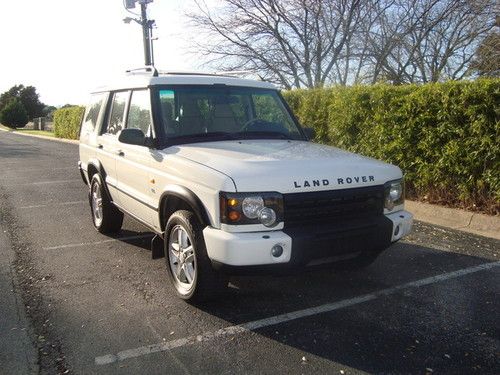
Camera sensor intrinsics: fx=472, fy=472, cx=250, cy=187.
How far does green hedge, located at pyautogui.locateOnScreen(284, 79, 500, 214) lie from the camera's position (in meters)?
6.42

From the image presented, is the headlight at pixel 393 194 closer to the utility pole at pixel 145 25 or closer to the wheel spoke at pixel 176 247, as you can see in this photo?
the wheel spoke at pixel 176 247

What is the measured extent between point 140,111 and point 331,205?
233 centimetres

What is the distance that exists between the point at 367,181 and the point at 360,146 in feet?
16.5

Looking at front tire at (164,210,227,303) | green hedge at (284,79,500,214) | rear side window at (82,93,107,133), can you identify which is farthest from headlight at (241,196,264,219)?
green hedge at (284,79,500,214)

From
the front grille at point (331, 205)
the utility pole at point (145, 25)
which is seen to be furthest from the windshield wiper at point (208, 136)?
the utility pole at point (145, 25)

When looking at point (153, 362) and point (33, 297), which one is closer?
point (153, 362)

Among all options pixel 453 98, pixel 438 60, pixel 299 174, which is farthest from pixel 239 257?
pixel 438 60

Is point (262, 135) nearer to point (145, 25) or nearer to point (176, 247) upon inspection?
point (176, 247)

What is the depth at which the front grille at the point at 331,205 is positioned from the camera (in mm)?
3520

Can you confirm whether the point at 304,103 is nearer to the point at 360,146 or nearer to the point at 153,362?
the point at 360,146

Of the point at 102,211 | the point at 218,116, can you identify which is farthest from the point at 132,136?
the point at 102,211

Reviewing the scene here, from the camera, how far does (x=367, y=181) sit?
3.83m

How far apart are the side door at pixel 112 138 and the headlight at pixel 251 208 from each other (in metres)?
2.44

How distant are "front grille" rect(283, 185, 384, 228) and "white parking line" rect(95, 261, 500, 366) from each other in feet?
2.54
